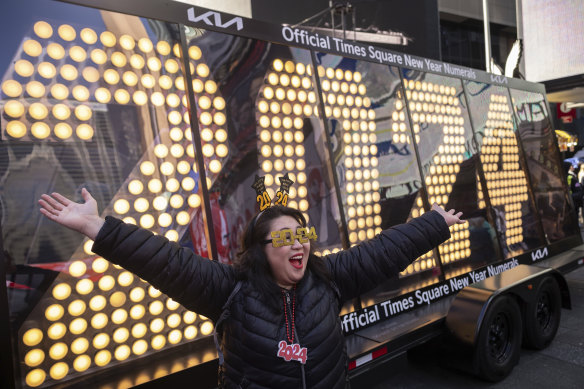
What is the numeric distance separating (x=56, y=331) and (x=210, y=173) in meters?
1.18

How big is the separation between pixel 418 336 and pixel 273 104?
212cm

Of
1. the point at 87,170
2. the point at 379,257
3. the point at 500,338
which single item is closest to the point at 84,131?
the point at 87,170


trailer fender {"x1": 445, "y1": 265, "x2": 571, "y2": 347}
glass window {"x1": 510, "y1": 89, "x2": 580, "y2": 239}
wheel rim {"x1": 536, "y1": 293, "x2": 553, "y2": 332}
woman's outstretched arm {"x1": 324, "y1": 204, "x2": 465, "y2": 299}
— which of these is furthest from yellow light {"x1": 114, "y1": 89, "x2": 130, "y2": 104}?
glass window {"x1": 510, "y1": 89, "x2": 580, "y2": 239}

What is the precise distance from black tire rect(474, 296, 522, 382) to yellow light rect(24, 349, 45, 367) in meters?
3.10

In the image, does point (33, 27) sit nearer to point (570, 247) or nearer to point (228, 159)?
point (228, 159)

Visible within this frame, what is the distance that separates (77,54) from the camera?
2135 millimetres

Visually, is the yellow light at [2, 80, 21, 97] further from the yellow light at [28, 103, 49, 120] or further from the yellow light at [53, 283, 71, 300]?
the yellow light at [53, 283, 71, 300]

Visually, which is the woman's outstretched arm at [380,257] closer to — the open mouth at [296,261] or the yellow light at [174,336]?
the open mouth at [296,261]

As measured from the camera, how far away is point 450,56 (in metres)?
25.7

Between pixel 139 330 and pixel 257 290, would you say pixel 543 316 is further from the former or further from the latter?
pixel 139 330

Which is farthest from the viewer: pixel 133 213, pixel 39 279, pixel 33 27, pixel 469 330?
pixel 469 330

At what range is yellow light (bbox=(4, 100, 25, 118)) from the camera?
6.23ft

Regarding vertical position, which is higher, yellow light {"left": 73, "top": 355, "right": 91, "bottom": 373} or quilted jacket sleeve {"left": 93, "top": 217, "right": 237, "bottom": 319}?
quilted jacket sleeve {"left": 93, "top": 217, "right": 237, "bottom": 319}

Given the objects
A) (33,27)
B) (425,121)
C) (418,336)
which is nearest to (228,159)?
(33,27)
